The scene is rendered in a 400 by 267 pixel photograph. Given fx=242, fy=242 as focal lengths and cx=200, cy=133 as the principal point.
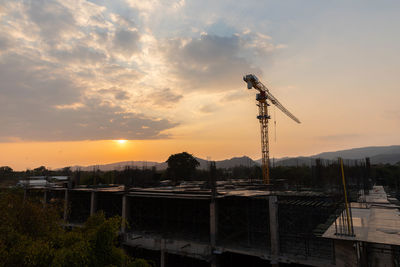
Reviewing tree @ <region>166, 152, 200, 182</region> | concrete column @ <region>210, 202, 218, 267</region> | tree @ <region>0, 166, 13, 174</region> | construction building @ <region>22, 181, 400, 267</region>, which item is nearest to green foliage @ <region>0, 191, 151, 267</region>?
construction building @ <region>22, 181, 400, 267</region>

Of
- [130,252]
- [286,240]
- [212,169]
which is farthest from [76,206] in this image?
[286,240]

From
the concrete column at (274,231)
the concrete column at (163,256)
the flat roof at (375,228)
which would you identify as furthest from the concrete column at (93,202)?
the flat roof at (375,228)

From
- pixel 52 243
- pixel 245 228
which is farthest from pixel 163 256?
pixel 52 243

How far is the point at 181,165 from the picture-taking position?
5878 cm

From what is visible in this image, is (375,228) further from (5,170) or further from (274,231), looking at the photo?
(5,170)

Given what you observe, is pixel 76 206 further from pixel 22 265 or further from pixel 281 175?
pixel 281 175

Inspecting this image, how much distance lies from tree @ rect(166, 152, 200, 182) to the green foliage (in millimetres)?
48230

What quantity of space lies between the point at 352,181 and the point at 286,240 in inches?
1370

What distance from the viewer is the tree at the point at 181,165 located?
58.6m

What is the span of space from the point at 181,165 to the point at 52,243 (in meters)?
50.3

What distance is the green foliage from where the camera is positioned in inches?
278

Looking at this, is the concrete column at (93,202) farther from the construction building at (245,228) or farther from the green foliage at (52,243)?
the green foliage at (52,243)

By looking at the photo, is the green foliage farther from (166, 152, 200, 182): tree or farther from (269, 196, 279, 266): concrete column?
(166, 152, 200, 182): tree

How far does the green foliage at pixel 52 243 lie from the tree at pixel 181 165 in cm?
4823
